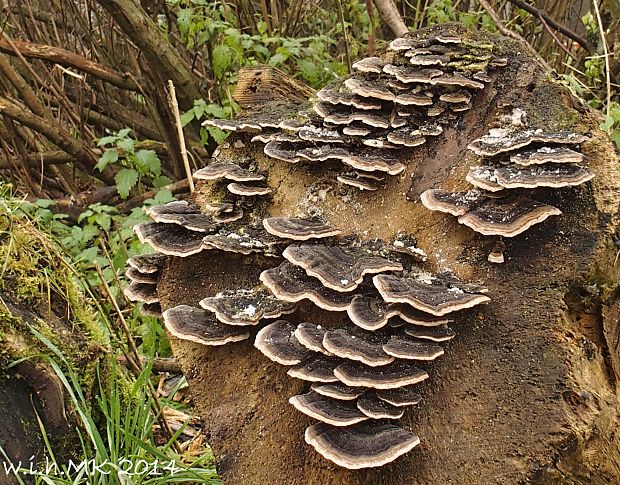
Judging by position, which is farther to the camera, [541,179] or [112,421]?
[112,421]

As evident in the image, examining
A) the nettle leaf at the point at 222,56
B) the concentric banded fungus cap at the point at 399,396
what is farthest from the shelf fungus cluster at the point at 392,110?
the nettle leaf at the point at 222,56

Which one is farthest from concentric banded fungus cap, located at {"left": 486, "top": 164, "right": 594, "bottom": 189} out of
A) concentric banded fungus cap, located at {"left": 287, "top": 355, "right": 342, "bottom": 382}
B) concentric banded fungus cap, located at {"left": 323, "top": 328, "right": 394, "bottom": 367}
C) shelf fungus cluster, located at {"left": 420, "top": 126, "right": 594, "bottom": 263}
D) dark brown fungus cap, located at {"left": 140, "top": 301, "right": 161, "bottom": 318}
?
dark brown fungus cap, located at {"left": 140, "top": 301, "right": 161, "bottom": 318}

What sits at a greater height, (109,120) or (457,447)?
(457,447)

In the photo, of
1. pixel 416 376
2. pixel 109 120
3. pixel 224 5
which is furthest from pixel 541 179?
pixel 109 120

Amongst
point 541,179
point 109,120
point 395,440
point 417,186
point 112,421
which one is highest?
point 541,179

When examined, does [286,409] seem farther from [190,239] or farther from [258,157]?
[258,157]

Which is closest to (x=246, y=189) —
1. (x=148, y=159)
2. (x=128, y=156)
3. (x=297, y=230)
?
(x=297, y=230)
